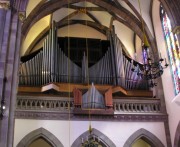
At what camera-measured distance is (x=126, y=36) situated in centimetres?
1855

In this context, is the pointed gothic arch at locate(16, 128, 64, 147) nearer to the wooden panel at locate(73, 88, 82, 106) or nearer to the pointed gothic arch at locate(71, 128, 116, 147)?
the pointed gothic arch at locate(71, 128, 116, 147)

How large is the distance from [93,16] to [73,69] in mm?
4296

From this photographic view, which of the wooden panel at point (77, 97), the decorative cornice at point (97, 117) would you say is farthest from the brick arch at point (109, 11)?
the wooden panel at point (77, 97)

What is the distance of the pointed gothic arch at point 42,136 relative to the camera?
13039mm

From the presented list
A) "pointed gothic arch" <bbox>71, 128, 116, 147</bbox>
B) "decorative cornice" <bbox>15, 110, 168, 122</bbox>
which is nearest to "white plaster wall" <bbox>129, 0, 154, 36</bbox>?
"decorative cornice" <bbox>15, 110, 168, 122</bbox>

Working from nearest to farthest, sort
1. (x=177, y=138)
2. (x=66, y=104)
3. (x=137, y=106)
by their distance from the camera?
1. (x=177, y=138)
2. (x=66, y=104)
3. (x=137, y=106)

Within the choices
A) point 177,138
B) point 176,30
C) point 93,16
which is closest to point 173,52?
point 176,30

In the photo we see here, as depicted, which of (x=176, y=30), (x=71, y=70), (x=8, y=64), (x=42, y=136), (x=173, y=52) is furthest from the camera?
(x=71, y=70)

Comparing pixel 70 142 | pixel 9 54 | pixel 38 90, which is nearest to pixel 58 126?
pixel 70 142

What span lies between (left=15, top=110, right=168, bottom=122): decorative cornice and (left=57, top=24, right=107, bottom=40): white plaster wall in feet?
20.5

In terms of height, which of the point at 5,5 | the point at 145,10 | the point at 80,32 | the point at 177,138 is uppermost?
the point at 80,32

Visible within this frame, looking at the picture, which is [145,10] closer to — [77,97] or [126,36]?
[126,36]

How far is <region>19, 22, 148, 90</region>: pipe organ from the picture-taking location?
Answer: 15.0 m

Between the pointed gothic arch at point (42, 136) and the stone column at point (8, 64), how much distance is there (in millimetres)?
2763
